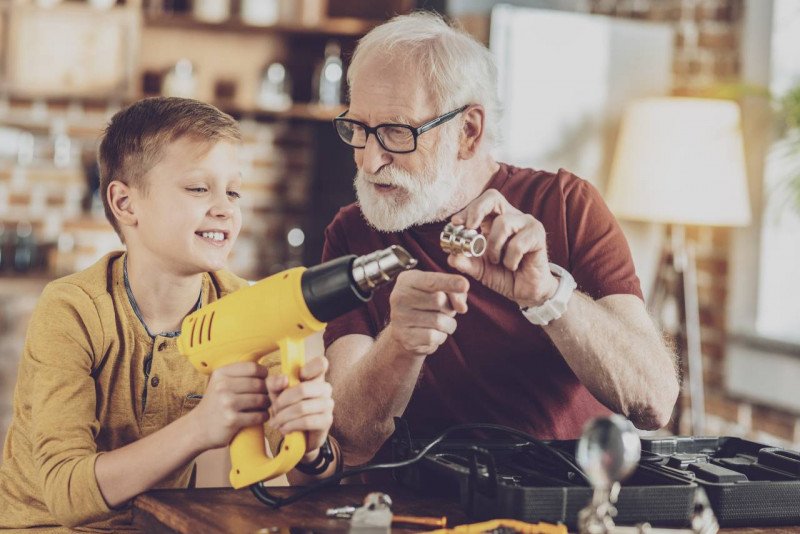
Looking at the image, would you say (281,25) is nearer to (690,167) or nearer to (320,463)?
(690,167)

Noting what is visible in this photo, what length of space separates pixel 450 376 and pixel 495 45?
2.18 m

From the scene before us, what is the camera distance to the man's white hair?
1858 millimetres

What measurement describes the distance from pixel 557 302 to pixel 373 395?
344 mm

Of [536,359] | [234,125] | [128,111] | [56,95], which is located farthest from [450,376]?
[56,95]

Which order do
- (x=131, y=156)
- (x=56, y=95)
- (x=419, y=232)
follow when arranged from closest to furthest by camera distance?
(x=131, y=156) < (x=419, y=232) < (x=56, y=95)

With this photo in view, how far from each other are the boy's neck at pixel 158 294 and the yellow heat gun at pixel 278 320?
0.28 m

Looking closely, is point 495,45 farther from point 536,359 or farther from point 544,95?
point 536,359

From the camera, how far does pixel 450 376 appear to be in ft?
5.88

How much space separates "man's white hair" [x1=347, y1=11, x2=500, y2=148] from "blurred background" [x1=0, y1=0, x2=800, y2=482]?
1798 millimetres

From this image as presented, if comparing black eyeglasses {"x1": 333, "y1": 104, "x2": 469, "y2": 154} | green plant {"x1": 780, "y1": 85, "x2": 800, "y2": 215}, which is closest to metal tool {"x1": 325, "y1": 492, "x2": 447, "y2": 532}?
black eyeglasses {"x1": 333, "y1": 104, "x2": 469, "y2": 154}

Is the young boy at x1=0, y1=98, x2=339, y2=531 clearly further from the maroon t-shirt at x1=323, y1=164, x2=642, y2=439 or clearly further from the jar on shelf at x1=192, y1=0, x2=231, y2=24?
the jar on shelf at x1=192, y1=0, x2=231, y2=24

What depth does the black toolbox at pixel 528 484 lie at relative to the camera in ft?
3.64

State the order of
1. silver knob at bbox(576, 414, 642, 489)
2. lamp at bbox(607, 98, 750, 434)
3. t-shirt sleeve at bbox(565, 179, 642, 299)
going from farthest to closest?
lamp at bbox(607, 98, 750, 434) → t-shirt sleeve at bbox(565, 179, 642, 299) → silver knob at bbox(576, 414, 642, 489)

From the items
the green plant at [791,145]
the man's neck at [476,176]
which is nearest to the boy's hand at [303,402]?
the man's neck at [476,176]
